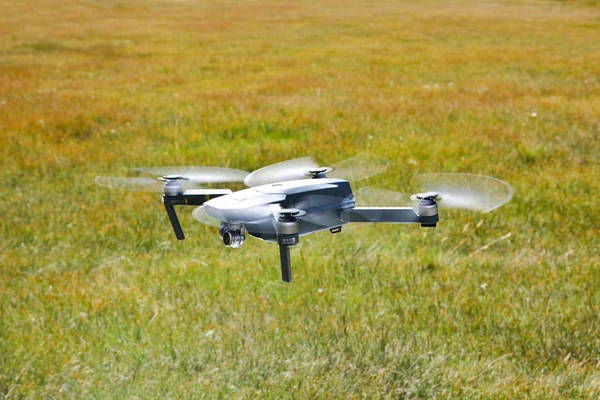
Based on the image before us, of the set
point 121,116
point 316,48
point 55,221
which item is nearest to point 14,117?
point 121,116

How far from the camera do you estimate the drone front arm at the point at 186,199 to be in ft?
5.44

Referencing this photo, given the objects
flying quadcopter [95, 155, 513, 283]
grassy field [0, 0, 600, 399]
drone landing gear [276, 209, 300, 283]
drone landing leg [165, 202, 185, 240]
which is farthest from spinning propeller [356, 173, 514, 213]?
grassy field [0, 0, 600, 399]

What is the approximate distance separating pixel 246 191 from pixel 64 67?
2751 centimetres

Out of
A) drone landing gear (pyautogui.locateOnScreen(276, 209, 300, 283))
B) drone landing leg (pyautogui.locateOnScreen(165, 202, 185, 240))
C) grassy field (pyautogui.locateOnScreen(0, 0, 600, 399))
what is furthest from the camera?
grassy field (pyautogui.locateOnScreen(0, 0, 600, 399))

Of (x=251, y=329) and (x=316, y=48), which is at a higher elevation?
(x=251, y=329)

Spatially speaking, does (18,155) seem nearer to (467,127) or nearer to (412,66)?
(467,127)

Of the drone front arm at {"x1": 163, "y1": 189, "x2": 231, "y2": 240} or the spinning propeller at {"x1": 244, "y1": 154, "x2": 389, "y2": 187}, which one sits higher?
the spinning propeller at {"x1": 244, "y1": 154, "x2": 389, "y2": 187}

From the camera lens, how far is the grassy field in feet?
16.7

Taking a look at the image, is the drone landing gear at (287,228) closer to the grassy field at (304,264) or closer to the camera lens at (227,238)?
the camera lens at (227,238)

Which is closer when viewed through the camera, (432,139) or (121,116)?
(432,139)

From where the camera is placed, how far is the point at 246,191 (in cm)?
160

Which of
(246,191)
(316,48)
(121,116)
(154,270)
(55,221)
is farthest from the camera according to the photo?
(316,48)

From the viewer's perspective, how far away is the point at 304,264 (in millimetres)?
6906

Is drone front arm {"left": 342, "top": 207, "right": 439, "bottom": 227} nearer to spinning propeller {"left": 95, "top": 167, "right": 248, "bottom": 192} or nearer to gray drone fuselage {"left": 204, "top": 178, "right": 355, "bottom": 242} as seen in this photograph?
gray drone fuselage {"left": 204, "top": 178, "right": 355, "bottom": 242}
